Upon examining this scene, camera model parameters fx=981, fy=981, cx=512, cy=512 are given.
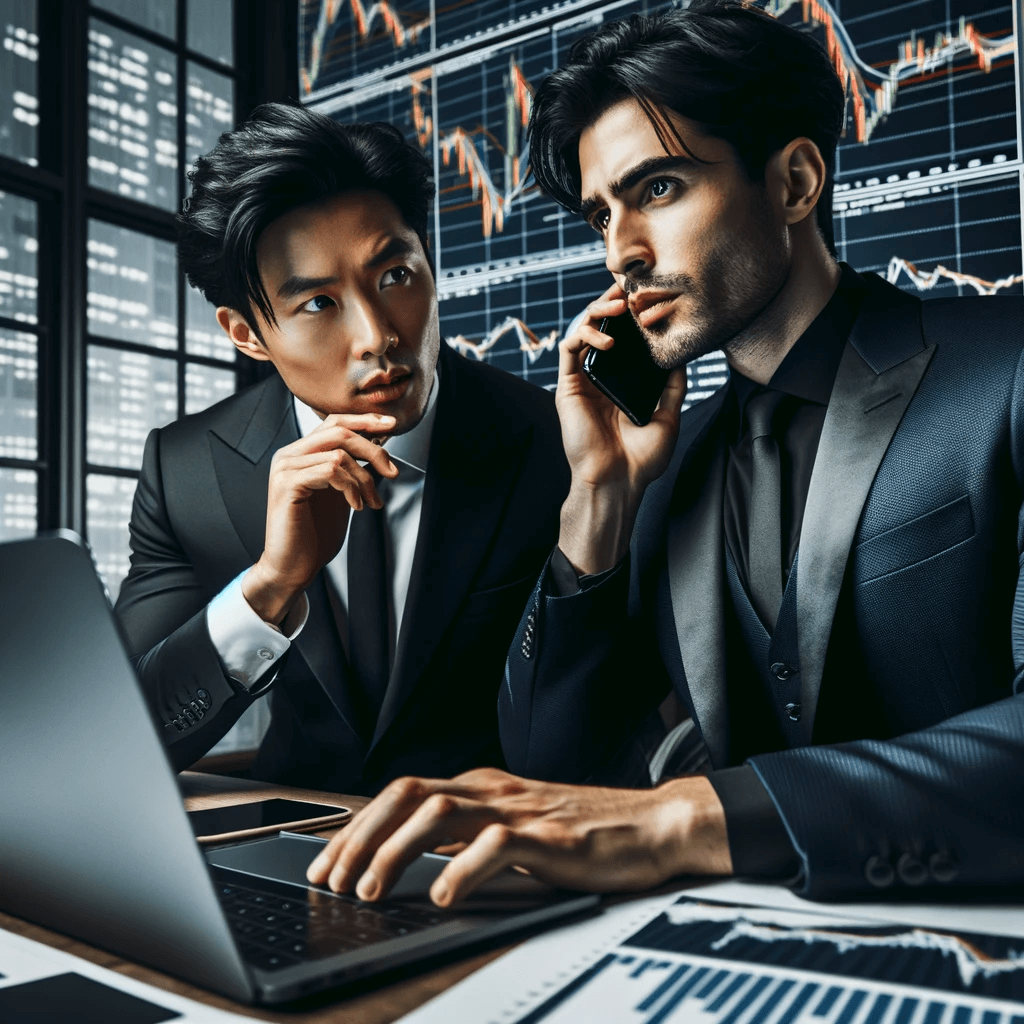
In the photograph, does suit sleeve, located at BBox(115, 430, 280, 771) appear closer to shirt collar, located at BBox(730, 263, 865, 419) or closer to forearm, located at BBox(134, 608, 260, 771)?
forearm, located at BBox(134, 608, 260, 771)

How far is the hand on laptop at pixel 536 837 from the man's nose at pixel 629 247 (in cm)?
94

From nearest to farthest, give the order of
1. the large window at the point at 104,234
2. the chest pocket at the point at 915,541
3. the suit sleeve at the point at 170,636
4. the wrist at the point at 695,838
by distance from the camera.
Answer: the wrist at the point at 695,838, the chest pocket at the point at 915,541, the suit sleeve at the point at 170,636, the large window at the point at 104,234

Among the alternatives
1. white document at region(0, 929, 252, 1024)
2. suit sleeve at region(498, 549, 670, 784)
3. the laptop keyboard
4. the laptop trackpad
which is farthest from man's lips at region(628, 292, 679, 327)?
white document at region(0, 929, 252, 1024)

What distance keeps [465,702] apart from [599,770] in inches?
12.7

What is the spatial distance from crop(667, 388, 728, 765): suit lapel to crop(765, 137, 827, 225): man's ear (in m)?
0.38

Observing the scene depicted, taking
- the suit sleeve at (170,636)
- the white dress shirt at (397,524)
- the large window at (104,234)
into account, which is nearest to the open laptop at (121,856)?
the suit sleeve at (170,636)

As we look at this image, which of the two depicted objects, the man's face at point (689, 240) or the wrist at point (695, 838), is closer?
the wrist at point (695, 838)

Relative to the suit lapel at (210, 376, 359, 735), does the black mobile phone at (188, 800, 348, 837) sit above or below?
below

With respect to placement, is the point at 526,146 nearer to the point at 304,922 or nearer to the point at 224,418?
the point at 224,418

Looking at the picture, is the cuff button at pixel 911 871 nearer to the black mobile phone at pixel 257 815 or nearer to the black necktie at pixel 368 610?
the black mobile phone at pixel 257 815

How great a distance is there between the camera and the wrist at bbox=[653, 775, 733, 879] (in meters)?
0.84

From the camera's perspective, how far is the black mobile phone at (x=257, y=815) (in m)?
1.12

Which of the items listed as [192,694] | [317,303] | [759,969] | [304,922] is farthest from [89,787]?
[317,303]

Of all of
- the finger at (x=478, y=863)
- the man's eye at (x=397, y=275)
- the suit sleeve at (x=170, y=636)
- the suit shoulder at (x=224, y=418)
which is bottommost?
the finger at (x=478, y=863)
